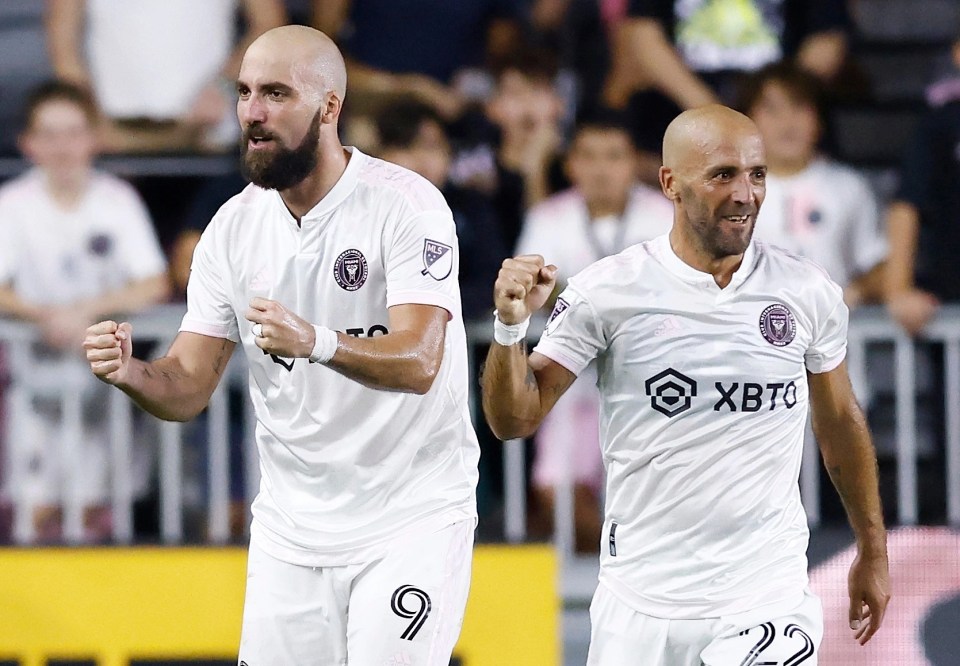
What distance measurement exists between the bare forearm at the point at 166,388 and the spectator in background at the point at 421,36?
161 inches

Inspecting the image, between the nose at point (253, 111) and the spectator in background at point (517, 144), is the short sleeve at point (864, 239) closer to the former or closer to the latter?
the spectator in background at point (517, 144)

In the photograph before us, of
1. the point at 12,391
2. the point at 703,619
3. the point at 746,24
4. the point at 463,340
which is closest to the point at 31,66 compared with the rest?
the point at 12,391

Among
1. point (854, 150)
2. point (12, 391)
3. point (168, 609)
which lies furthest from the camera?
point (854, 150)

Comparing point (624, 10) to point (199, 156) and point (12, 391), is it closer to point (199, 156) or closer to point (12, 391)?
point (199, 156)

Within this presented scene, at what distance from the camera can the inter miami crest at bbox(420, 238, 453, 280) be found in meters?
4.77

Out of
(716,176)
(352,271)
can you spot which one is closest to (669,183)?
(716,176)

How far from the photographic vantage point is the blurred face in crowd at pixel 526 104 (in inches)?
339

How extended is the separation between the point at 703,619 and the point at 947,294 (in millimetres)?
3603

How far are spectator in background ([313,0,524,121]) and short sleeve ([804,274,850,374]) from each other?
4.14 m

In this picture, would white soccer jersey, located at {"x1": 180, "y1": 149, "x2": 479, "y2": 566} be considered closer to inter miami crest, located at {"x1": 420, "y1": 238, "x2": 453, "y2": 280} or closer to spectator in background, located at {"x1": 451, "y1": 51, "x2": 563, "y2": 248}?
inter miami crest, located at {"x1": 420, "y1": 238, "x2": 453, "y2": 280}

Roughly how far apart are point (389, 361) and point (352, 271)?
1.52ft

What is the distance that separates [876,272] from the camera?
7980 millimetres

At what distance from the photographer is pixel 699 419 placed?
4.88 metres

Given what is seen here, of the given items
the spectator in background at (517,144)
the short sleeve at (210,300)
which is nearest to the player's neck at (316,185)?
the short sleeve at (210,300)
